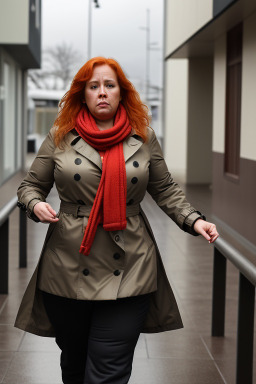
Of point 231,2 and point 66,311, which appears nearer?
point 66,311

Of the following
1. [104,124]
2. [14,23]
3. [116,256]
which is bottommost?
[116,256]

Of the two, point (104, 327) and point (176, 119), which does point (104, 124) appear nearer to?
point (104, 327)

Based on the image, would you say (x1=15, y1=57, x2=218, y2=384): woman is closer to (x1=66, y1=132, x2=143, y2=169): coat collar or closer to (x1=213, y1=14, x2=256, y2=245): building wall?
(x1=66, y1=132, x2=143, y2=169): coat collar

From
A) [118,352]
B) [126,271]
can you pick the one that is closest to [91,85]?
[126,271]

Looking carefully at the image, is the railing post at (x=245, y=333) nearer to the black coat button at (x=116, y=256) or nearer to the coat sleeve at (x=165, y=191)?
the coat sleeve at (x=165, y=191)

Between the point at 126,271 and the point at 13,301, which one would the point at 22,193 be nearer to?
the point at 126,271

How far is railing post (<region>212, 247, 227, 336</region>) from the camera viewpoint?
5754 mm

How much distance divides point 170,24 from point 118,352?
16.3 metres

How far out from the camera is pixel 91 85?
352 centimetres

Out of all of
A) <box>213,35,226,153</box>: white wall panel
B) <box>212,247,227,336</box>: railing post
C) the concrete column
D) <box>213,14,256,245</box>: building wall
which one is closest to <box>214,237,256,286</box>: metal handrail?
<box>212,247,227,336</box>: railing post

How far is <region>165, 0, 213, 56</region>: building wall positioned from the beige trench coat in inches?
355

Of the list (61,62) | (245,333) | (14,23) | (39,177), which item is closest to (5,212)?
(245,333)

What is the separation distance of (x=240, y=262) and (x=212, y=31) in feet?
32.3

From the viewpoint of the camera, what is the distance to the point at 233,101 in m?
13.0
